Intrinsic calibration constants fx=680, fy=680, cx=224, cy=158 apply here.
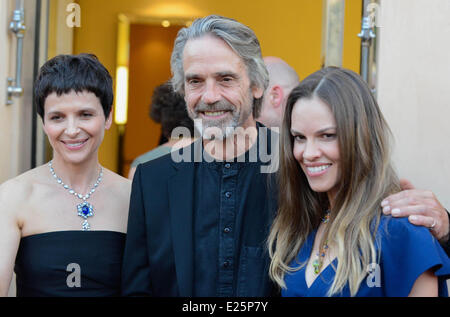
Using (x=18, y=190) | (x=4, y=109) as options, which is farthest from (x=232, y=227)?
(x=4, y=109)

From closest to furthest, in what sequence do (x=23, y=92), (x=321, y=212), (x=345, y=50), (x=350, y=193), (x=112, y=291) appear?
(x=350, y=193) < (x=321, y=212) < (x=112, y=291) < (x=23, y=92) < (x=345, y=50)

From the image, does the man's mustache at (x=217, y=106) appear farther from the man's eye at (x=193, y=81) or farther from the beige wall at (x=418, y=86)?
the beige wall at (x=418, y=86)

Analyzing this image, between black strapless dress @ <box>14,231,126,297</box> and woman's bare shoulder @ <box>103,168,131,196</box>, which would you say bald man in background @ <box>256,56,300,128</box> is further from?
black strapless dress @ <box>14,231,126,297</box>

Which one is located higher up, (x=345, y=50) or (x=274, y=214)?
(x=345, y=50)

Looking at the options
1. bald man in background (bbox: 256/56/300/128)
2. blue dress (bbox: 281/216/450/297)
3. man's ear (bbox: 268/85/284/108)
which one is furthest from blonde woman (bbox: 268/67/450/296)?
man's ear (bbox: 268/85/284/108)

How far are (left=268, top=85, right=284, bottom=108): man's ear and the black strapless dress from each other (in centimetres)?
168

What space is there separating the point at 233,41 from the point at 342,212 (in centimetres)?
81

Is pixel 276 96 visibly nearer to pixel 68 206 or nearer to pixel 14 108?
pixel 14 108

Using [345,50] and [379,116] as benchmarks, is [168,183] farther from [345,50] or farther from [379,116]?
[345,50]

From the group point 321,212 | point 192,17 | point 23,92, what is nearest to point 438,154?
point 321,212

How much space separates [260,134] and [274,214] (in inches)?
14.2

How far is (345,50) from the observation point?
4.83 m

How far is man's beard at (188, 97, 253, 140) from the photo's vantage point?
2576 millimetres

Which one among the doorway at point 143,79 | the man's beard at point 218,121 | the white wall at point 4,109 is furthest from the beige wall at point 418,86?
the doorway at point 143,79
